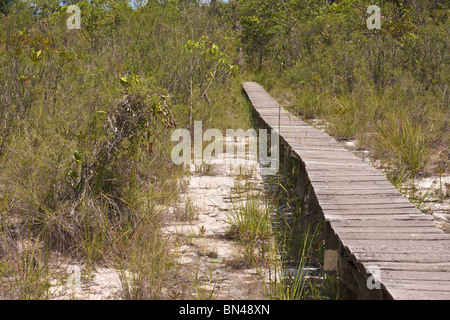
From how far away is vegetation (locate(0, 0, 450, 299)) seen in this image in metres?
3.52

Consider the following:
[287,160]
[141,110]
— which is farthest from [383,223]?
[287,160]

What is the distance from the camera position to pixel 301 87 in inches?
441

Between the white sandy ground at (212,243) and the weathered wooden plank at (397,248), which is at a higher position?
the weathered wooden plank at (397,248)

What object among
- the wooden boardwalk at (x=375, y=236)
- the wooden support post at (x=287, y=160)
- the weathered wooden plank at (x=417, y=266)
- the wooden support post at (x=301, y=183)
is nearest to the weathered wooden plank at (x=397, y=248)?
the wooden boardwalk at (x=375, y=236)

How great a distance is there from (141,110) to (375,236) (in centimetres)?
201

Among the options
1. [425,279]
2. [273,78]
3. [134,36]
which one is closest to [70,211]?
[425,279]

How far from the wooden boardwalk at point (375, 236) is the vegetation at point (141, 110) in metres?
0.53

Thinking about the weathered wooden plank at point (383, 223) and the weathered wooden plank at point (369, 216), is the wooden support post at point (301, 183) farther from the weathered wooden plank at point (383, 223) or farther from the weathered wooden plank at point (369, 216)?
the weathered wooden plank at point (383, 223)

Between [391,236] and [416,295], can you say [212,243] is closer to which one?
[391,236]

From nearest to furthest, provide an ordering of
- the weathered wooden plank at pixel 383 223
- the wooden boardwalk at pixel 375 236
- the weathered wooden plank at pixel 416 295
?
the weathered wooden plank at pixel 416 295 → the wooden boardwalk at pixel 375 236 → the weathered wooden plank at pixel 383 223

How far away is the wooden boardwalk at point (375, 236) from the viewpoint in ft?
7.93

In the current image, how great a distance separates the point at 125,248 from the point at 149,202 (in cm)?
75

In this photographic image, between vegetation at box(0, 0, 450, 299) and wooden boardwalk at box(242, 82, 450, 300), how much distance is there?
53cm
